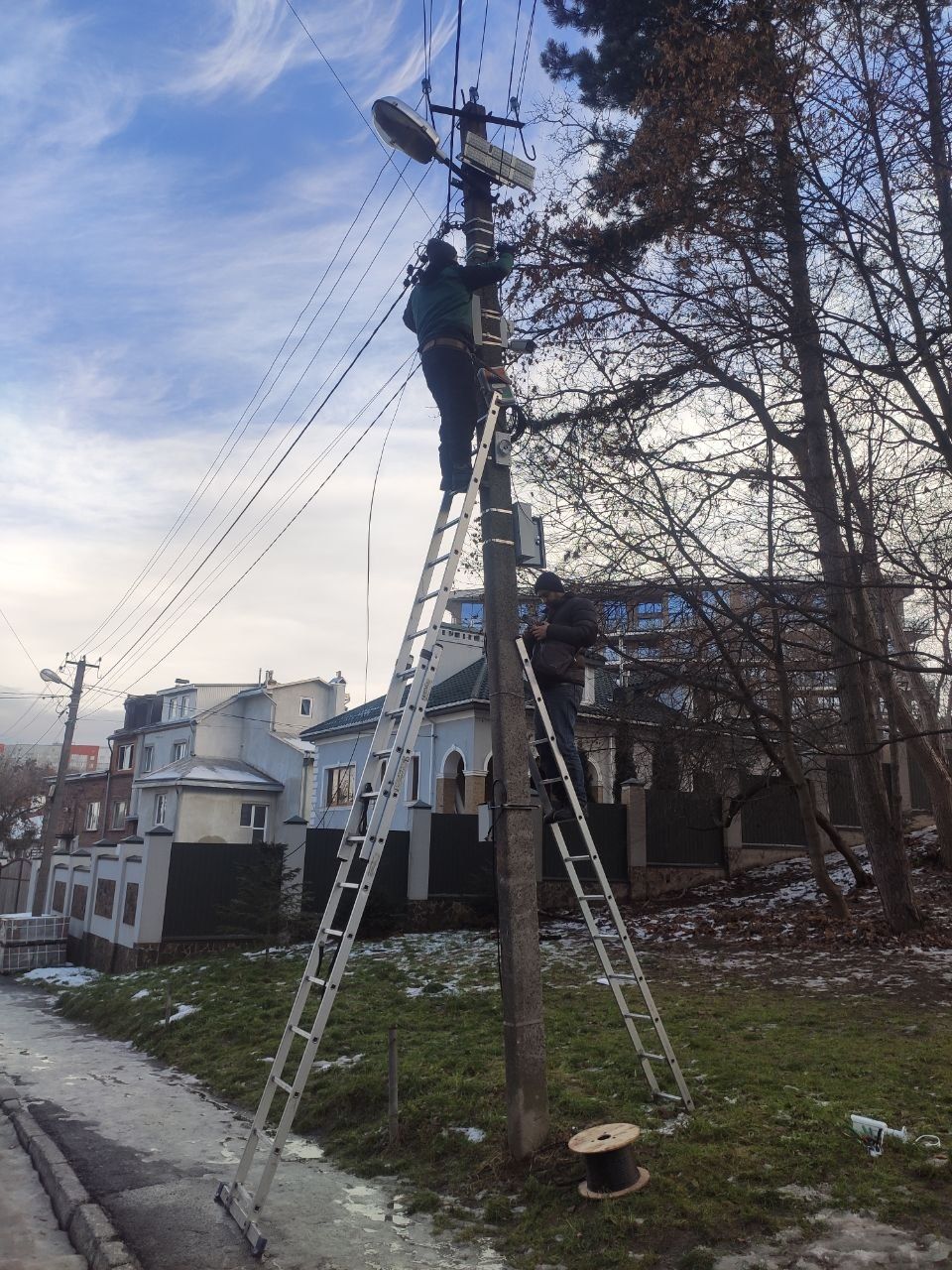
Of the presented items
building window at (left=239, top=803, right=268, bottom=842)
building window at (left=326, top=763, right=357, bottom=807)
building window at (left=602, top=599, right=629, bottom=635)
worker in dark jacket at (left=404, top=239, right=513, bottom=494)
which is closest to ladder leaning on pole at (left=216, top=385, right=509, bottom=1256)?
worker in dark jacket at (left=404, top=239, right=513, bottom=494)

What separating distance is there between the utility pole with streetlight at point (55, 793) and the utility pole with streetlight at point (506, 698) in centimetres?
2140

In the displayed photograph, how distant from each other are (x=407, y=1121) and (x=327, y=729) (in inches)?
1016

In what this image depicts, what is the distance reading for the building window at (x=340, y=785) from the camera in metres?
30.4

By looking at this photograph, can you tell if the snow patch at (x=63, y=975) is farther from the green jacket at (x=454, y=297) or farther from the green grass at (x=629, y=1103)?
the green jacket at (x=454, y=297)

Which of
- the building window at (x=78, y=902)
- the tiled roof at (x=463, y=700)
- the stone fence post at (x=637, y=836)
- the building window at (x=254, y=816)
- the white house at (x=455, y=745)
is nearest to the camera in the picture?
the tiled roof at (x=463, y=700)

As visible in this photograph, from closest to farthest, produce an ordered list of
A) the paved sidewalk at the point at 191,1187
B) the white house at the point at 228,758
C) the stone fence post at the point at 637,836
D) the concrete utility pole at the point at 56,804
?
the paved sidewalk at the point at 191,1187 → the stone fence post at the point at 637,836 → the concrete utility pole at the point at 56,804 → the white house at the point at 228,758

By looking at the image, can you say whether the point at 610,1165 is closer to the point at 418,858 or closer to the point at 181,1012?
the point at 181,1012

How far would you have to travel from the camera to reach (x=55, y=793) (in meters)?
31.3

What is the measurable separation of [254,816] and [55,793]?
8.92 metres

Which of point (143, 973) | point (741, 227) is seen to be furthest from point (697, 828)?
point (741, 227)

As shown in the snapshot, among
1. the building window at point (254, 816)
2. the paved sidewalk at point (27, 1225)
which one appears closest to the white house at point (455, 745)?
the building window at point (254, 816)

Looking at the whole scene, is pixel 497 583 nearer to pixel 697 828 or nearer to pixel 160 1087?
pixel 160 1087

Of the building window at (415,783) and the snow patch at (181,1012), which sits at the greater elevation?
the building window at (415,783)

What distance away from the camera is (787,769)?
15148 mm
